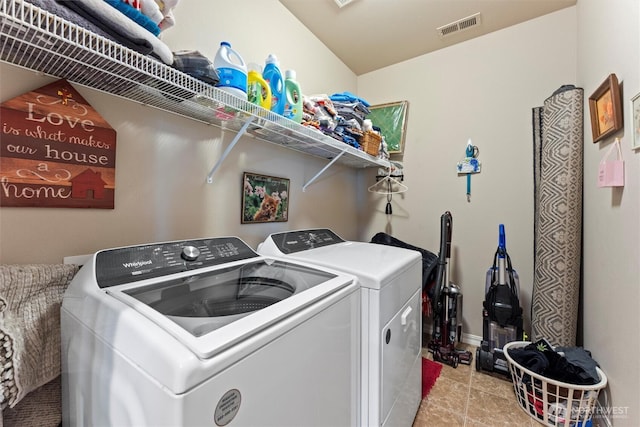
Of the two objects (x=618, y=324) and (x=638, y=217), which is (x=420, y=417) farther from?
(x=638, y=217)

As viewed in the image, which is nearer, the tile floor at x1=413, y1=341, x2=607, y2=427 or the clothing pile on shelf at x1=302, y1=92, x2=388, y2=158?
the tile floor at x1=413, y1=341, x2=607, y2=427

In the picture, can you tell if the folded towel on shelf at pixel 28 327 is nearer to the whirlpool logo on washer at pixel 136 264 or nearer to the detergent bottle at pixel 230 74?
the whirlpool logo on washer at pixel 136 264

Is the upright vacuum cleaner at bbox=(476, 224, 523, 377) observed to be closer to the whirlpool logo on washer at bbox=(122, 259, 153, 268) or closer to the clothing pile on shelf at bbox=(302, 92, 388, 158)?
the clothing pile on shelf at bbox=(302, 92, 388, 158)

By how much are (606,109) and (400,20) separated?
4.88ft

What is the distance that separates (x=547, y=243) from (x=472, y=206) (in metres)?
0.63

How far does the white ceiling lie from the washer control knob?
1.86 meters

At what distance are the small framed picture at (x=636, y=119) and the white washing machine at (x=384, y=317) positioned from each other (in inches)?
39.5

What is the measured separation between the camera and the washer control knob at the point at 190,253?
1.08 meters

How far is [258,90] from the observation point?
1299mm

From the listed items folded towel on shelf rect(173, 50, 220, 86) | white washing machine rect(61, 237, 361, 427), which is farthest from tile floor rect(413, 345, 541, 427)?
folded towel on shelf rect(173, 50, 220, 86)

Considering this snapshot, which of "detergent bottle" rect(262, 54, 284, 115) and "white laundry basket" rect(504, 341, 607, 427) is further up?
"detergent bottle" rect(262, 54, 284, 115)

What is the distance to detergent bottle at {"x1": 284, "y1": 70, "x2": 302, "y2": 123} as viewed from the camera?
4.81 ft

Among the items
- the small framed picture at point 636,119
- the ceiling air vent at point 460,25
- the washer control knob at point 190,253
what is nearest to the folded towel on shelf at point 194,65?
the washer control knob at point 190,253

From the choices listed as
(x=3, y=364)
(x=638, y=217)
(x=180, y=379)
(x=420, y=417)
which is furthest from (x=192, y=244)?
(x=638, y=217)
